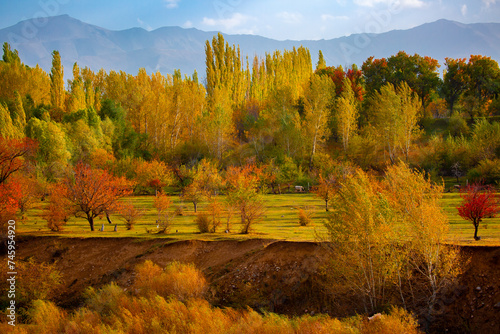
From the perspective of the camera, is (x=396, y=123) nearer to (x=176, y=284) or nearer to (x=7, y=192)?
(x=176, y=284)

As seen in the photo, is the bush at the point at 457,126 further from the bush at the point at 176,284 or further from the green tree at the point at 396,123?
the bush at the point at 176,284

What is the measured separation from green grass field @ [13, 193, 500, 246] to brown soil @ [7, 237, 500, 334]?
1.23 metres

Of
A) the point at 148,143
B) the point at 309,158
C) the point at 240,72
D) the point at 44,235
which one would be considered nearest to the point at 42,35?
the point at 240,72

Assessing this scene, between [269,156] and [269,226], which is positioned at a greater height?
[269,156]

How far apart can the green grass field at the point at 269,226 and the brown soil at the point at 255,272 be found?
48.4 inches

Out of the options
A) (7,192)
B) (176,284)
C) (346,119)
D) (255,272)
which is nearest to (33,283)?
(176,284)

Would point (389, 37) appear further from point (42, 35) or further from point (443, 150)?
point (42, 35)

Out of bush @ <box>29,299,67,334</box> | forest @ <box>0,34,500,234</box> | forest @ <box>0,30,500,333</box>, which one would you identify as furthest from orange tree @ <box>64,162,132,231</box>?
bush @ <box>29,299,67,334</box>

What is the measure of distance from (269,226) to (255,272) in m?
8.79

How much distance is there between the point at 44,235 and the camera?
28.2 m

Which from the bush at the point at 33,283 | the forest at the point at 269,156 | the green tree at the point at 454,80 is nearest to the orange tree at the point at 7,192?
the forest at the point at 269,156

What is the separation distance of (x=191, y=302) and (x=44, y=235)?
15.7m

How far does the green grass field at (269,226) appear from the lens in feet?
80.0

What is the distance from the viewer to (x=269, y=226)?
1217 inches
